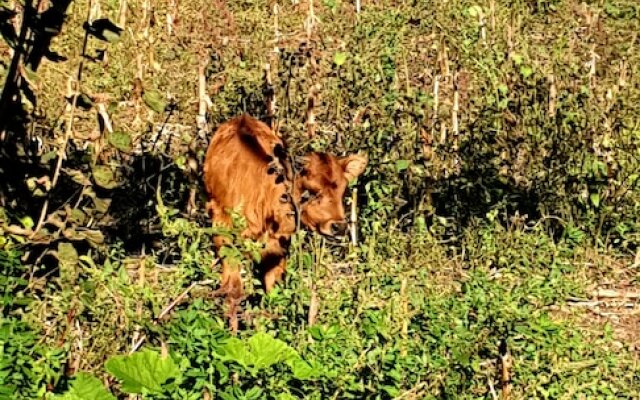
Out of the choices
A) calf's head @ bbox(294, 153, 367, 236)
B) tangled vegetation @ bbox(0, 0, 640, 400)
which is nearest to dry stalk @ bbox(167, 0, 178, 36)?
tangled vegetation @ bbox(0, 0, 640, 400)

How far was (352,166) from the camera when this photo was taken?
7.29 metres

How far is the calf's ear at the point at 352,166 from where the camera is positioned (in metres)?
7.26

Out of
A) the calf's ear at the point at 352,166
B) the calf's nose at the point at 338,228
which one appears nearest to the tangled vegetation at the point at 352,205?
the calf's nose at the point at 338,228

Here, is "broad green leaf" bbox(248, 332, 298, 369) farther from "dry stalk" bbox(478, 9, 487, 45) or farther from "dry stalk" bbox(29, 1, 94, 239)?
"dry stalk" bbox(478, 9, 487, 45)

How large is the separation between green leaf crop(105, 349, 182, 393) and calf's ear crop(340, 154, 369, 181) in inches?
123

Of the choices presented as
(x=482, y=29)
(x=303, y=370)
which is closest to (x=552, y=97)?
(x=482, y=29)

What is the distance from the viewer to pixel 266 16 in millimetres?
13195

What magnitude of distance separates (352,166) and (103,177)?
5.71 feet

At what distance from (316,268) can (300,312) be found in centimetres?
49

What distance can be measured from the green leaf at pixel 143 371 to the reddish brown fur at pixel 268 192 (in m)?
2.32

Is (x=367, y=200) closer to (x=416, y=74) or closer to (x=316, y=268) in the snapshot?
(x=316, y=268)

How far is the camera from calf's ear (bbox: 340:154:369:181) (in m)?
7.26

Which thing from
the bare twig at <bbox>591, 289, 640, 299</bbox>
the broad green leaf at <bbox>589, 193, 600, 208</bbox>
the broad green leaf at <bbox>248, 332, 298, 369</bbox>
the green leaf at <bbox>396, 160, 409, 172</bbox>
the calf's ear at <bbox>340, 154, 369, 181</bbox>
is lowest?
the bare twig at <bbox>591, 289, 640, 299</bbox>

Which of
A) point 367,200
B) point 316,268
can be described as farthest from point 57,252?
point 367,200
